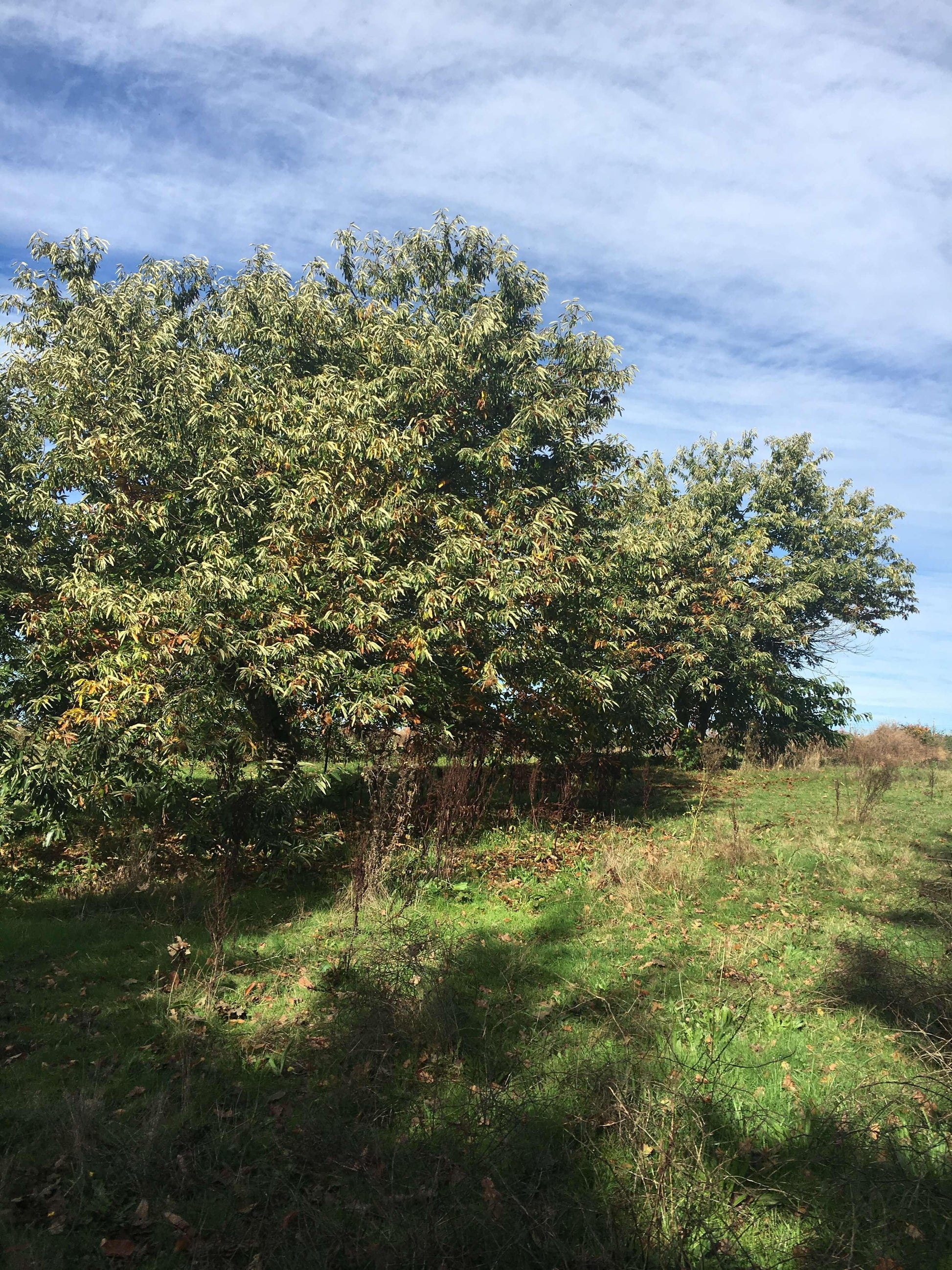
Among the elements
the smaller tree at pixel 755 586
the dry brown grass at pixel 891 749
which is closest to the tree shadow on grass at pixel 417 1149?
the smaller tree at pixel 755 586

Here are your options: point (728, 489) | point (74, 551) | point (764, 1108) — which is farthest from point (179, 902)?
point (728, 489)

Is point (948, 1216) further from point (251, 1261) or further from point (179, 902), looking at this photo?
point (179, 902)

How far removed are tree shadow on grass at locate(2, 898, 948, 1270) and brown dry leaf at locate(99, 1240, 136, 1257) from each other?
0.01 m

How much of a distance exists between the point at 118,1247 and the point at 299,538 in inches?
332

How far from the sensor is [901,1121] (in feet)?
16.0

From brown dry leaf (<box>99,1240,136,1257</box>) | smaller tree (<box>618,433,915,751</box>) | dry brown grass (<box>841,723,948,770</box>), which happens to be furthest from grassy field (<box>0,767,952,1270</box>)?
dry brown grass (<box>841,723,948,770</box>)

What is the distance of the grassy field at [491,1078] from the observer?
403 cm

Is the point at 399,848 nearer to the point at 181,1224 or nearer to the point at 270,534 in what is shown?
the point at 270,534

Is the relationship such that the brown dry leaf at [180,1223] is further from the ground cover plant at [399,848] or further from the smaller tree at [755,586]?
the smaller tree at [755,586]

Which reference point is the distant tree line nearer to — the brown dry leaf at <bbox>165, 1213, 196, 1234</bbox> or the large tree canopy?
the large tree canopy

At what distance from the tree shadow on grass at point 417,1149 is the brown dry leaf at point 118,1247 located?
0.01m

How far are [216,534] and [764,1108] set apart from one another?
953 cm

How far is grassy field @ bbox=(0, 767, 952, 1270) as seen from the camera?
403 centimetres

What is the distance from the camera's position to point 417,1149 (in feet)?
15.5
